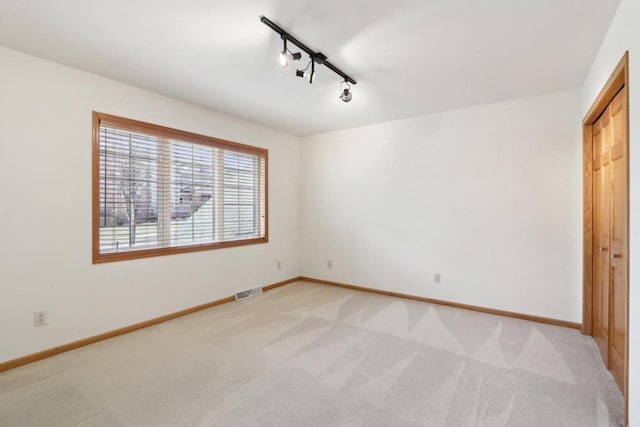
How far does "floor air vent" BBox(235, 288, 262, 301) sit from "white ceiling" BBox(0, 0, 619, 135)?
8.43 feet

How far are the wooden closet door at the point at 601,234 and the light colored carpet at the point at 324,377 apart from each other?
8.5 inches

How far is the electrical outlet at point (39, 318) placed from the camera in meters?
2.51

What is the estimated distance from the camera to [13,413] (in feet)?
6.12

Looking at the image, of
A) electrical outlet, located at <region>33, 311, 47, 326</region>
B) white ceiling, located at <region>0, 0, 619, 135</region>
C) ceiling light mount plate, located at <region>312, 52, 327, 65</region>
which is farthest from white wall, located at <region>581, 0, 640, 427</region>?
electrical outlet, located at <region>33, 311, 47, 326</region>

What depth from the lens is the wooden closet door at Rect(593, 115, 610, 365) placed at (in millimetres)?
2434

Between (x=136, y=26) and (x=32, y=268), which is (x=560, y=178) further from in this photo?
(x=32, y=268)

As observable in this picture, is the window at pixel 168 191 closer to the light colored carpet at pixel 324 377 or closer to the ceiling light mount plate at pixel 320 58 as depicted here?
the light colored carpet at pixel 324 377

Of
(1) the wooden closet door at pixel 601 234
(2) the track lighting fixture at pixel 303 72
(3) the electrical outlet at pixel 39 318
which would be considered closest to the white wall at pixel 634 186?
(1) the wooden closet door at pixel 601 234

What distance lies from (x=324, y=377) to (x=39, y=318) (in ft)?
8.05

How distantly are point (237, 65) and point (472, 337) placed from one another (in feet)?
11.0

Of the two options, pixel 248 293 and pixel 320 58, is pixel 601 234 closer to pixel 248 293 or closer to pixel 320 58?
pixel 320 58

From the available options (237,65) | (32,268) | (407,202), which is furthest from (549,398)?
(32,268)

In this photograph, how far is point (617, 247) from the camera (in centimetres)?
212

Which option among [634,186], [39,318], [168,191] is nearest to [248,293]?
[168,191]
